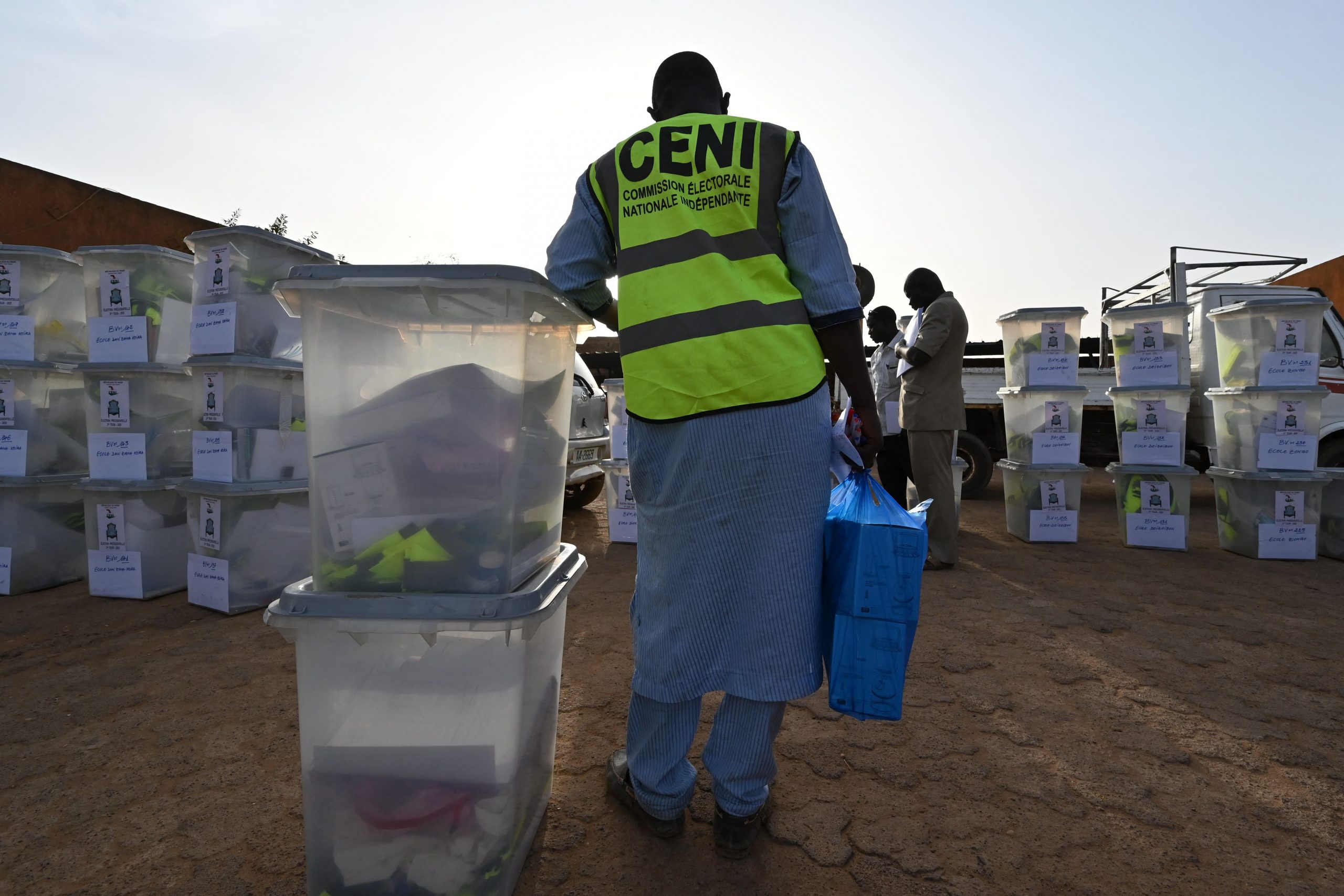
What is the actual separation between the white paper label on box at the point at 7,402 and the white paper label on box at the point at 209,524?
1.34 metres

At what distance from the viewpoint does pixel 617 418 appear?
5258 millimetres

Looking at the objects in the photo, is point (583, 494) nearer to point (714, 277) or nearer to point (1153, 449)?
point (1153, 449)

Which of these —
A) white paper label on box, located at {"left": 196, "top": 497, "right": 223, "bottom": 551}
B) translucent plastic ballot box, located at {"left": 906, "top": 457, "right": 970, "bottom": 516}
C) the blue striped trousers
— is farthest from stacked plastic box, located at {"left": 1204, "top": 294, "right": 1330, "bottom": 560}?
white paper label on box, located at {"left": 196, "top": 497, "right": 223, "bottom": 551}

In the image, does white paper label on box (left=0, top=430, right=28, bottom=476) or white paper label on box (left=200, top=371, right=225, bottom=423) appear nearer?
white paper label on box (left=200, top=371, right=225, bottom=423)

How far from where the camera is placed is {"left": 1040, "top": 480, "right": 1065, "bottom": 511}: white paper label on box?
18.7 feet

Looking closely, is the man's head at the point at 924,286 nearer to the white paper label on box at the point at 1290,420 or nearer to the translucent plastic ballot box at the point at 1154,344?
the translucent plastic ballot box at the point at 1154,344

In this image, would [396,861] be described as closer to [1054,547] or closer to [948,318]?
[948,318]

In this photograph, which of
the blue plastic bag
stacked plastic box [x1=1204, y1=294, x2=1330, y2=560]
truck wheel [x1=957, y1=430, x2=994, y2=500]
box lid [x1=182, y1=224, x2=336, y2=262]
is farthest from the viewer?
truck wheel [x1=957, y1=430, x2=994, y2=500]

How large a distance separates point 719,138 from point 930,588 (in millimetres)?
3409

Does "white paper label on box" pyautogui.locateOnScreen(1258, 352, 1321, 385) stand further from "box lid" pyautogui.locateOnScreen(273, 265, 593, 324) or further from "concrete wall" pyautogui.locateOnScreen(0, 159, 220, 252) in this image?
"concrete wall" pyautogui.locateOnScreen(0, 159, 220, 252)

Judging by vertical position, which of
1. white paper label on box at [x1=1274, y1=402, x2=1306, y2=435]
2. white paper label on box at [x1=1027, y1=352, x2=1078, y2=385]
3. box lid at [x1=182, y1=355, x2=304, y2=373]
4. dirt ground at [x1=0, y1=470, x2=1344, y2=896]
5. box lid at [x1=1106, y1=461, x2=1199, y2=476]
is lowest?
dirt ground at [x1=0, y1=470, x2=1344, y2=896]

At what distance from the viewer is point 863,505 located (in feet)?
5.49

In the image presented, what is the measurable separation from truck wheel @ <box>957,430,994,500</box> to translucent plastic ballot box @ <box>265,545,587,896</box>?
7018 mm

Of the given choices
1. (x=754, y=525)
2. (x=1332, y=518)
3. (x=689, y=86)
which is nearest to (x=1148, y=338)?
(x=1332, y=518)
